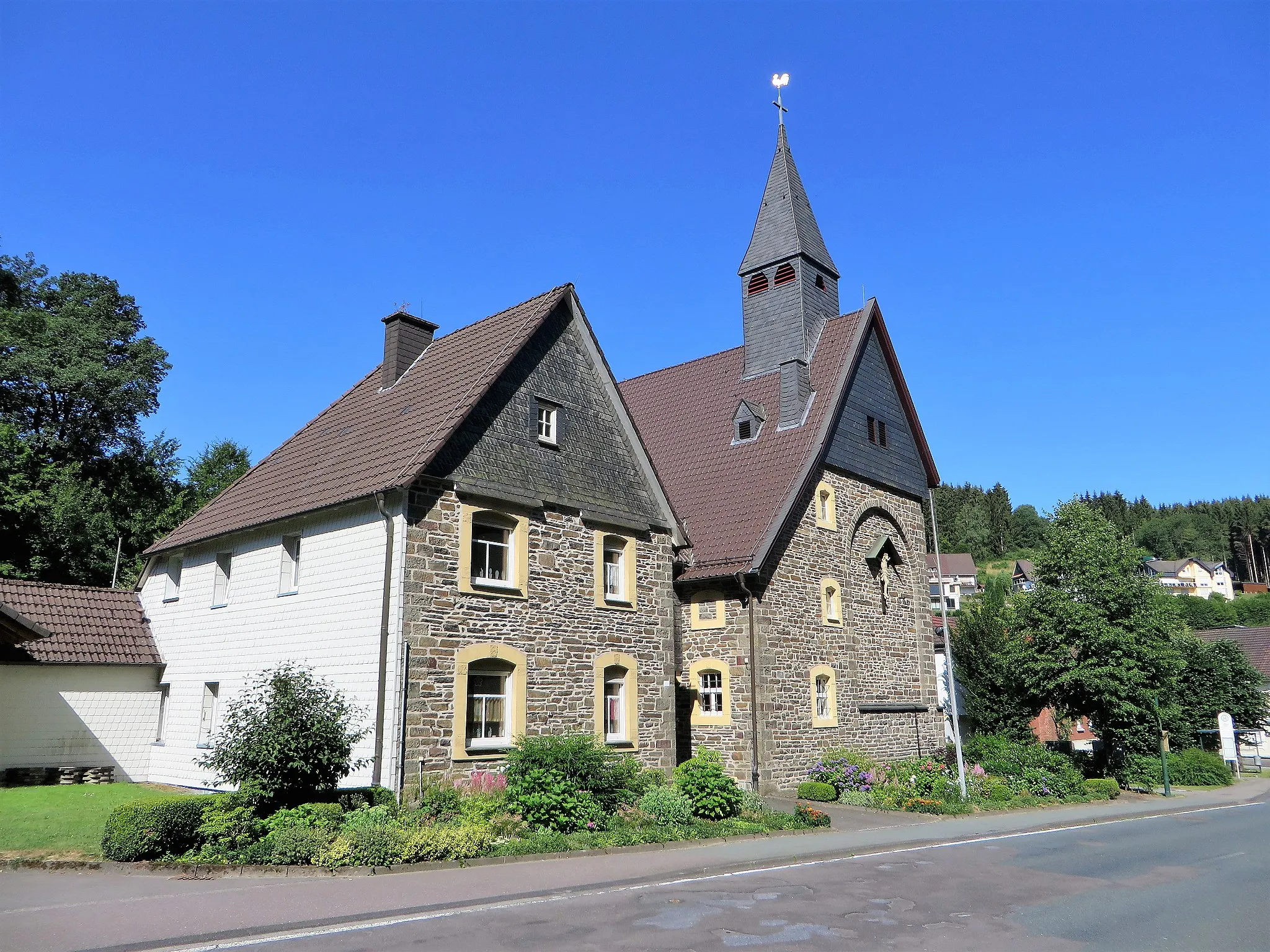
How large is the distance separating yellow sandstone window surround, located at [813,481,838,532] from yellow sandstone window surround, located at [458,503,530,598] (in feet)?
33.9

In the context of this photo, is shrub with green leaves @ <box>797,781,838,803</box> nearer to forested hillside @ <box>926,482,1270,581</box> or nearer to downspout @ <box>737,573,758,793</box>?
downspout @ <box>737,573,758,793</box>

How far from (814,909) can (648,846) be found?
5028 mm

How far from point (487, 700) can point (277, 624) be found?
5079mm

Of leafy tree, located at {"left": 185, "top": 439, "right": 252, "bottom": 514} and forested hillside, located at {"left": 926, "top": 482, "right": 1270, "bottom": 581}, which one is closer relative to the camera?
leafy tree, located at {"left": 185, "top": 439, "right": 252, "bottom": 514}

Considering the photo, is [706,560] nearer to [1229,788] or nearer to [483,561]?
[483,561]

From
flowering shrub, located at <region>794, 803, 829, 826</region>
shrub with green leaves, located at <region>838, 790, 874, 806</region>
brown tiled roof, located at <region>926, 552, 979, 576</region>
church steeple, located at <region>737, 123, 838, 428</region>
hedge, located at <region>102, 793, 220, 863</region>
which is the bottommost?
shrub with green leaves, located at <region>838, 790, 874, 806</region>

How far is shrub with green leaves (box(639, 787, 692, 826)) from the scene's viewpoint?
1622cm

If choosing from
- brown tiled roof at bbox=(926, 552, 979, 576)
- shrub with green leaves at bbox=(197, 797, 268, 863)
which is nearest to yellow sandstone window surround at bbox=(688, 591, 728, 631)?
shrub with green leaves at bbox=(197, 797, 268, 863)

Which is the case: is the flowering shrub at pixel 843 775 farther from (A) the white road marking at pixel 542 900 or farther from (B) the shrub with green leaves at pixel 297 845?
(B) the shrub with green leaves at pixel 297 845

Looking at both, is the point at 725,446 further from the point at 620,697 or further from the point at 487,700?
the point at 487,700

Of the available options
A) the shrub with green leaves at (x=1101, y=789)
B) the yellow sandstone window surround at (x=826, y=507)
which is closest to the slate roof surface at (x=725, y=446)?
the yellow sandstone window surround at (x=826, y=507)

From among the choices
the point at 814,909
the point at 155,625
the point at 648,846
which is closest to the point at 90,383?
the point at 155,625

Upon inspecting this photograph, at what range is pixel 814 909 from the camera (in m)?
9.72

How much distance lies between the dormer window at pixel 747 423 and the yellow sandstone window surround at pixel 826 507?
2644 millimetres
